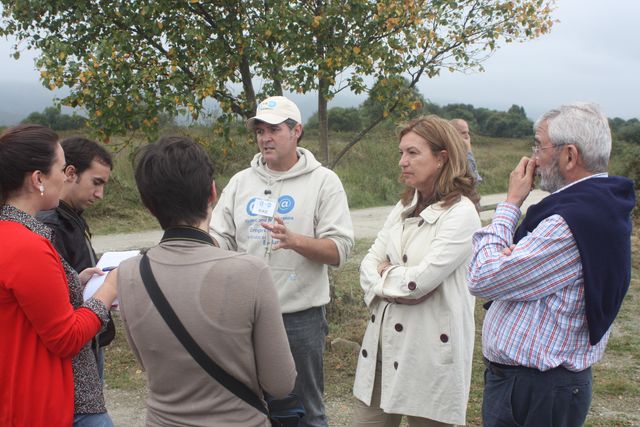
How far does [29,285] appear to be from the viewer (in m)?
2.15

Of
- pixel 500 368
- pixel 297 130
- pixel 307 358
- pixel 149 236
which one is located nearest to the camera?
pixel 500 368

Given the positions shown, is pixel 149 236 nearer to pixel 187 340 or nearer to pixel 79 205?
pixel 79 205

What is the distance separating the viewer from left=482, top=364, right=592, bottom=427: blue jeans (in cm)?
243

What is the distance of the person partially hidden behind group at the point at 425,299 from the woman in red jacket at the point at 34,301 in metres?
1.38

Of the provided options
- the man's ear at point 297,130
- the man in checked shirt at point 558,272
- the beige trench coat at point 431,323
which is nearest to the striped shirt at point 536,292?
the man in checked shirt at point 558,272

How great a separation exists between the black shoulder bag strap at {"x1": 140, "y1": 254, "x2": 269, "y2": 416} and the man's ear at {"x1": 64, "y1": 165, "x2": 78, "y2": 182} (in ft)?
4.12

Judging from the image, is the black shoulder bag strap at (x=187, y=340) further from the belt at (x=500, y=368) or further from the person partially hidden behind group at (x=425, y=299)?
the person partially hidden behind group at (x=425, y=299)

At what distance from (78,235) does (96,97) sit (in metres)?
3.30

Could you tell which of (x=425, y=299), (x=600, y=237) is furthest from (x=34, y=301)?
(x=600, y=237)

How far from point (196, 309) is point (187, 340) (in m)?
0.11

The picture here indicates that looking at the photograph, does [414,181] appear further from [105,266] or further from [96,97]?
[96,97]

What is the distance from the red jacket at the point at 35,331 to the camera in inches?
85.0

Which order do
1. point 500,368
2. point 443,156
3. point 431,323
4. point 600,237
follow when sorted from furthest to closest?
point 443,156, point 431,323, point 500,368, point 600,237

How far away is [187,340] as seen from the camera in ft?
6.64
